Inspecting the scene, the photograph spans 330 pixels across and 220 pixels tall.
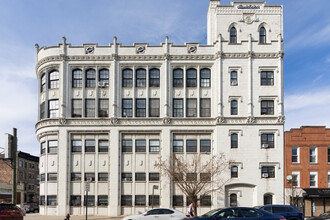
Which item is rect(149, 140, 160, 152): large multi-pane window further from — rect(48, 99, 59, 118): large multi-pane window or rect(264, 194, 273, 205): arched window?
rect(264, 194, 273, 205): arched window

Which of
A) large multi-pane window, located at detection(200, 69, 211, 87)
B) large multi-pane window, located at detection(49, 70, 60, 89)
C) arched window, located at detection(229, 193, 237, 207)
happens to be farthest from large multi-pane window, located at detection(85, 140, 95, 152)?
arched window, located at detection(229, 193, 237, 207)

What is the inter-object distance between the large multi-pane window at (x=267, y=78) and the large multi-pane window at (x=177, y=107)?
29.7 ft

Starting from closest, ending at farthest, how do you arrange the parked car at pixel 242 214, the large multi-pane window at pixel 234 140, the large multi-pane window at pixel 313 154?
the parked car at pixel 242 214
the large multi-pane window at pixel 234 140
the large multi-pane window at pixel 313 154

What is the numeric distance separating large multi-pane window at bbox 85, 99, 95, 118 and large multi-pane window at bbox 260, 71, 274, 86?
18459 millimetres

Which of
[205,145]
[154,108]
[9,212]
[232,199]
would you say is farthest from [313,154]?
[9,212]

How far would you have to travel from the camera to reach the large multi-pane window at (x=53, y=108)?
41.2 meters

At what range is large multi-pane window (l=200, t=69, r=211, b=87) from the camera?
137 feet

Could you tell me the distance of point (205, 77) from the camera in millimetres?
41719

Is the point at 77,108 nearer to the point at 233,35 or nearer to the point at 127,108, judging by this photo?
the point at 127,108

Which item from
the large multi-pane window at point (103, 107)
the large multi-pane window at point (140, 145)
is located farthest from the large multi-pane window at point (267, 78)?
the large multi-pane window at point (103, 107)

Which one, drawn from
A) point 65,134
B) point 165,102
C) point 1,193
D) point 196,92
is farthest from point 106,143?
point 1,193

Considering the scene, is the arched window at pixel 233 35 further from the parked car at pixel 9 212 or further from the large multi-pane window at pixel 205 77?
the parked car at pixel 9 212

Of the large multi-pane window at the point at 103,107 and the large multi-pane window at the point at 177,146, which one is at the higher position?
the large multi-pane window at the point at 103,107

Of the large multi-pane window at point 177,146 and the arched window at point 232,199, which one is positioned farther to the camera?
the large multi-pane window at point 177,146
